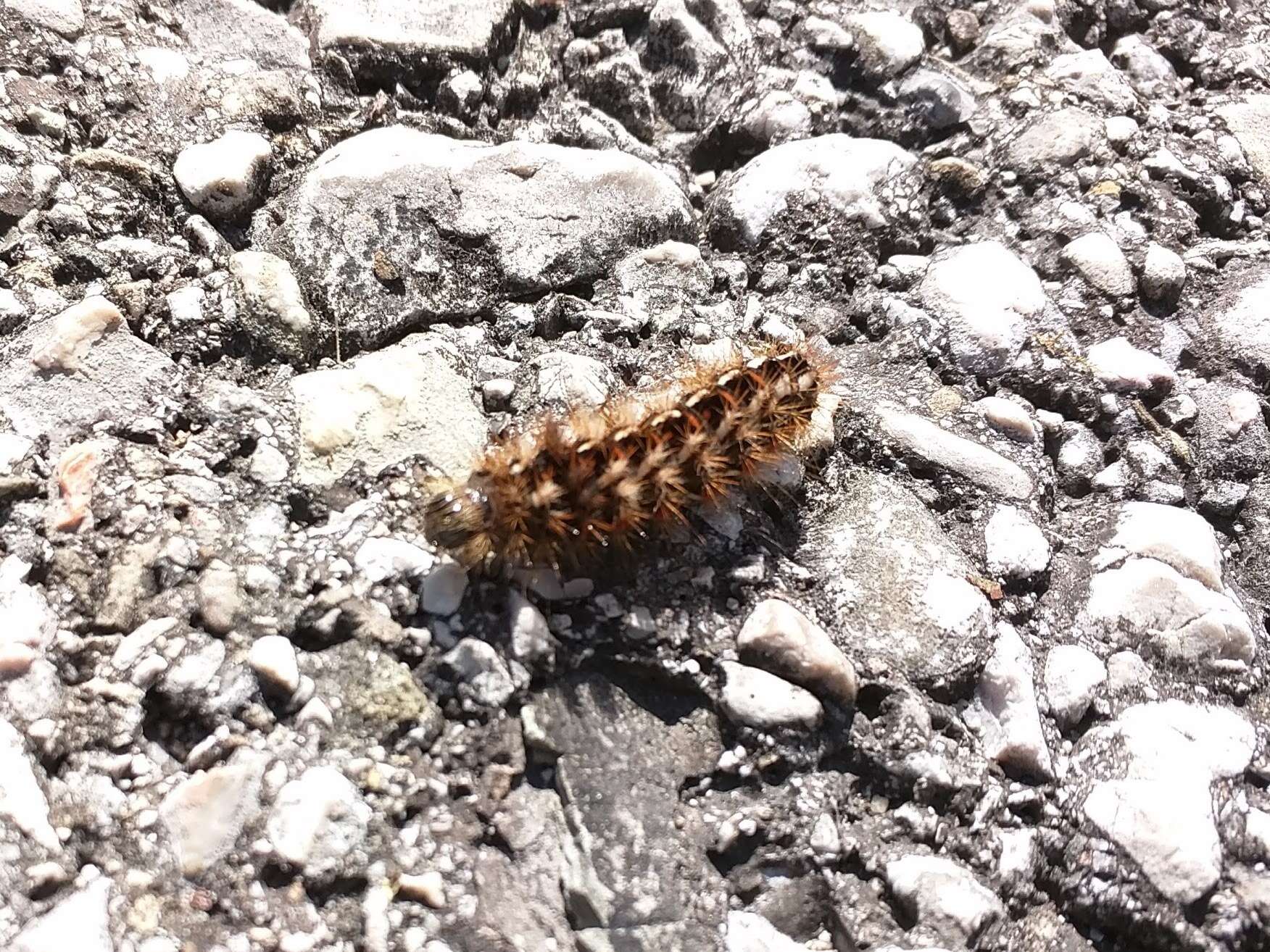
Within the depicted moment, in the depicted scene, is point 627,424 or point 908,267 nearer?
point 627,424

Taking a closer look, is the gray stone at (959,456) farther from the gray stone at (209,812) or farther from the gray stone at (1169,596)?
the gray stone at (209,812)

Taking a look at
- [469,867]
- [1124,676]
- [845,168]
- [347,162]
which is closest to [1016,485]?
[1124,676]

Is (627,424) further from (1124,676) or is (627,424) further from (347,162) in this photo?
(1124,676)

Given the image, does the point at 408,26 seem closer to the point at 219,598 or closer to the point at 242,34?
the point at 242,34

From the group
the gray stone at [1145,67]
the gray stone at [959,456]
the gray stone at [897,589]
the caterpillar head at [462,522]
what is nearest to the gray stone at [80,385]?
the caterpillar head at [462,522]

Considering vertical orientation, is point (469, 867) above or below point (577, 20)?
below

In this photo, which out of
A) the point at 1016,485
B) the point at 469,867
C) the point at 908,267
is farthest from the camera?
the point at 908,267

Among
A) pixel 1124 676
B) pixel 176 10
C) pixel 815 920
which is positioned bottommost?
pixel 815 920
